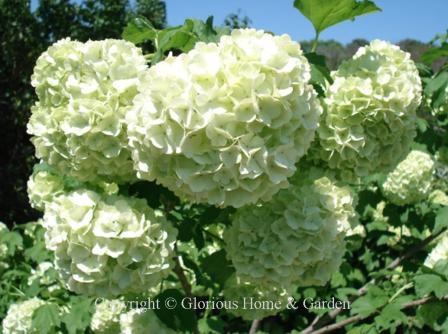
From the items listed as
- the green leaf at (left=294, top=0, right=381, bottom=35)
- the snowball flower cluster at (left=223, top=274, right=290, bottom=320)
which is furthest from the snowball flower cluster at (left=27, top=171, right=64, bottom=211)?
the green leaf at (left=294, top=0, right=381, bottom=35)

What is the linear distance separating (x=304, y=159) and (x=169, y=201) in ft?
1.45

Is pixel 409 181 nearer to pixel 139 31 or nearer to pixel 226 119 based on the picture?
pixel 139 31

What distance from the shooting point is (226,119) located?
3.75 ft

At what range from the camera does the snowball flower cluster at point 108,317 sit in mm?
2854

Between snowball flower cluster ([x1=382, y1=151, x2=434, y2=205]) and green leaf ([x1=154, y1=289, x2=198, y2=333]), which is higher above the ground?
snowball flower cluster ([x1=382, y1=151, x2=434, y2=205])

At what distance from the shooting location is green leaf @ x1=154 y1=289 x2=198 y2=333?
72.2 inches

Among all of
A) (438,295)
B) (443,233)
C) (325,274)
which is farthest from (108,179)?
(443,233)

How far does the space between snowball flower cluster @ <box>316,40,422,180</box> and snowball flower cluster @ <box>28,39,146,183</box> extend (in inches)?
22.7

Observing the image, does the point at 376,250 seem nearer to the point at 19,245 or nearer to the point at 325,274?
the point at 19,245

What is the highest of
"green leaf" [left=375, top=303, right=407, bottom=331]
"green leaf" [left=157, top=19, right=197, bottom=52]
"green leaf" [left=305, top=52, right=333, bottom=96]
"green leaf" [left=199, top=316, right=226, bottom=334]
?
"green leaf" [left=157, top=19, right=197, bottom=52]

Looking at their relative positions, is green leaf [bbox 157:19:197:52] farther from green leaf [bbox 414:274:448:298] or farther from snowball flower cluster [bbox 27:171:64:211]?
green leaf [bbox 414:274:448:298]

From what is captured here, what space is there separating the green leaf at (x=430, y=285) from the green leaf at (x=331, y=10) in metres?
1.21

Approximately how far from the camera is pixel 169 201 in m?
1.73

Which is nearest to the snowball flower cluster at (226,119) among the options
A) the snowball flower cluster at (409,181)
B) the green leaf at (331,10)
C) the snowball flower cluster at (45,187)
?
the green leaf at (331,10)
